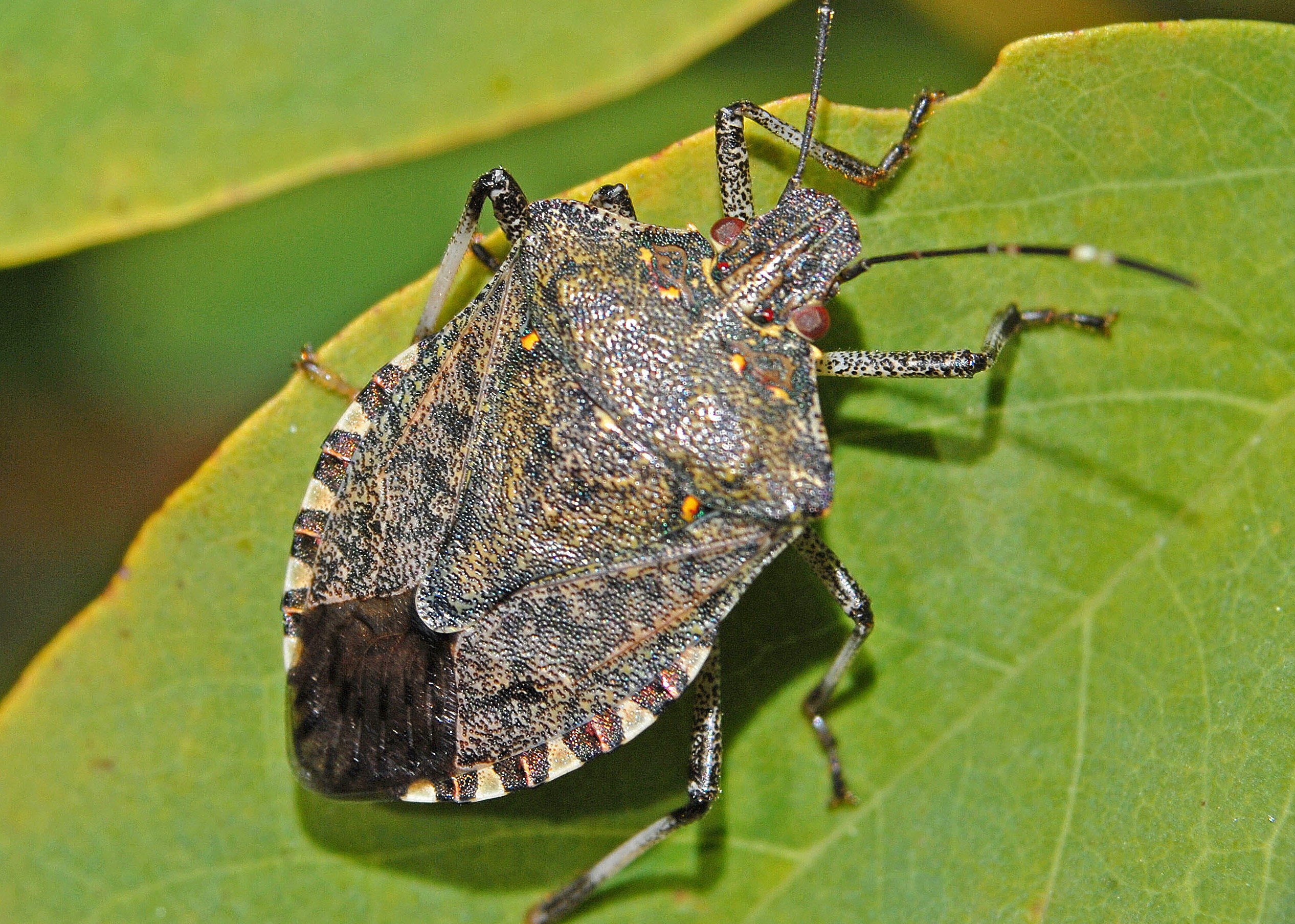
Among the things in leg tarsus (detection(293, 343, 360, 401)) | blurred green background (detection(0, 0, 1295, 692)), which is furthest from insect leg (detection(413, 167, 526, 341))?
blurred green background (detection(0, 0, 1295, 692))

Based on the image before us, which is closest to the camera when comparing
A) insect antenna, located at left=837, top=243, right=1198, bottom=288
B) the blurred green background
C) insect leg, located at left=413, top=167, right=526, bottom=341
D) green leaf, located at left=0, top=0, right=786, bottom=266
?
insect antenna, located at left=837, top=243, right=1198, bottom=288

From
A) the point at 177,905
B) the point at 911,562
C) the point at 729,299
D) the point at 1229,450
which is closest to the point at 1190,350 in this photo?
the point at 1229,450

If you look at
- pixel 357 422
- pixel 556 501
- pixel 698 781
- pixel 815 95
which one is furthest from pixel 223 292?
pixel 698 781

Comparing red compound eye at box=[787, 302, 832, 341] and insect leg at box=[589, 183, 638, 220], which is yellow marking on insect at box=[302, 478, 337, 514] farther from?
red compound eye at box=[787, 302, 832, 341]

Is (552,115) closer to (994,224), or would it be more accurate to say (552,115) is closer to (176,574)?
(994,224)

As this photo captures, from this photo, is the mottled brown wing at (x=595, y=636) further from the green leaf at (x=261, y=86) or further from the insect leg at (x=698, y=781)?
the green leaf at (x=261, y=86)

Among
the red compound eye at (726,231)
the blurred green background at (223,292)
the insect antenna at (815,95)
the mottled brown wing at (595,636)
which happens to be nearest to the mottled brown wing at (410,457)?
the mottled brown wing at (595,636)
